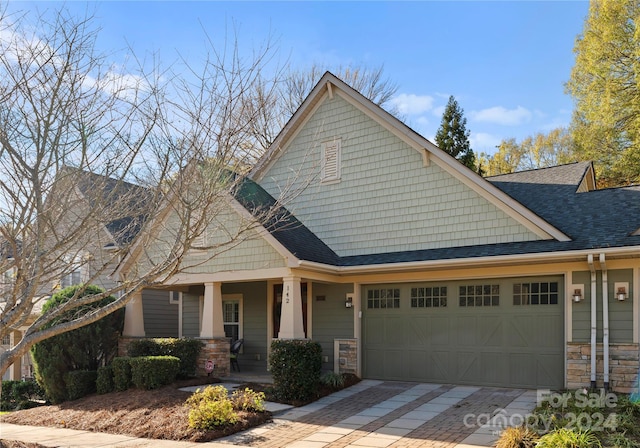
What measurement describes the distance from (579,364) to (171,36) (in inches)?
338

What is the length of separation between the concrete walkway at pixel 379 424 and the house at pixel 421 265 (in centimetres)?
110

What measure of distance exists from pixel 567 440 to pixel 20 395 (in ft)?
39.5

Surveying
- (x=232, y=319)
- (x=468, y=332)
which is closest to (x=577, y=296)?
(x=468, y=332)

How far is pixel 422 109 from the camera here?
18766 mm

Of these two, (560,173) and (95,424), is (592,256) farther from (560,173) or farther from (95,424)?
(95,424)

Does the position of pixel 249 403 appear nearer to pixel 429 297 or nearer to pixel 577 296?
pixel 429 297

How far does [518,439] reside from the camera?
679 cm

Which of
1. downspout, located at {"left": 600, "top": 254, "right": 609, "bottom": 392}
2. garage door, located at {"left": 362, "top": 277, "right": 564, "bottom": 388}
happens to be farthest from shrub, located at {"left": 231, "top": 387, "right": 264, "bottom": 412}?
downspout, located at {"left": 600, "top": 254, "right": 609, "bottom": 392}

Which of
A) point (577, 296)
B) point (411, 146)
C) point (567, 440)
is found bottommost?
point (567, 440)

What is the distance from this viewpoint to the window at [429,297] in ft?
37.8

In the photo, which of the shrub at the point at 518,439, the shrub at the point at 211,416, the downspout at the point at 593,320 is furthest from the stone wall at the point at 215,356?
the downspout at the point at 593,320

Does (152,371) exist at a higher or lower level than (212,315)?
lower

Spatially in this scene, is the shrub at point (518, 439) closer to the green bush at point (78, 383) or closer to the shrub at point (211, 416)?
the shrub at point (211, 416)

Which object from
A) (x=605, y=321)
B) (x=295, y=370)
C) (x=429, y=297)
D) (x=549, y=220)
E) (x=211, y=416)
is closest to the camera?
(x=211, y=416)
